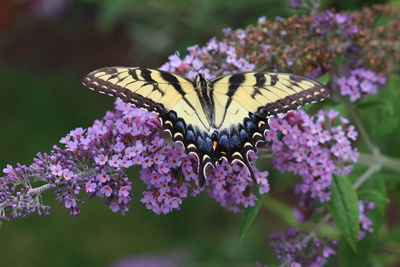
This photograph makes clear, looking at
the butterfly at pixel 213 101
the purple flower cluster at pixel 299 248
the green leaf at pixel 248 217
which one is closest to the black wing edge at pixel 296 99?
the butterfly at pixel 213 101

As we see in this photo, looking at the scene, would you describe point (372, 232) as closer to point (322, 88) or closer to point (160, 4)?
point (322, 88)

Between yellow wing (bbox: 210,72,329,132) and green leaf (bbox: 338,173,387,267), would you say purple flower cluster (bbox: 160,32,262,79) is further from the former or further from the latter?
green leaf (bbox: 338,173,387,267)

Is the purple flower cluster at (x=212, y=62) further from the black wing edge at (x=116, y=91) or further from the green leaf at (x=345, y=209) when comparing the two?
the green leaf at (x=345, y=209)

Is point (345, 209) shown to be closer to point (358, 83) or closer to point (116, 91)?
point (358, 83)

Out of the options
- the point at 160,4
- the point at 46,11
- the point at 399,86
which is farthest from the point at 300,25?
the point at 46,11

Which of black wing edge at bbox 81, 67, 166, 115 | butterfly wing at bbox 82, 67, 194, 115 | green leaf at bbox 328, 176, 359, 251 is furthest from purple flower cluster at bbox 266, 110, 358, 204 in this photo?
black wing edge at bbox 81, 67, 166, 115

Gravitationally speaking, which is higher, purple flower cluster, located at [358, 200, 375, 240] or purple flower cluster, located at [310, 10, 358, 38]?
purple flower cluster, located at [310, 10, 358, 38]

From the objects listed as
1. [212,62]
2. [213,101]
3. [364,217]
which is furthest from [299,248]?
[212,62]
